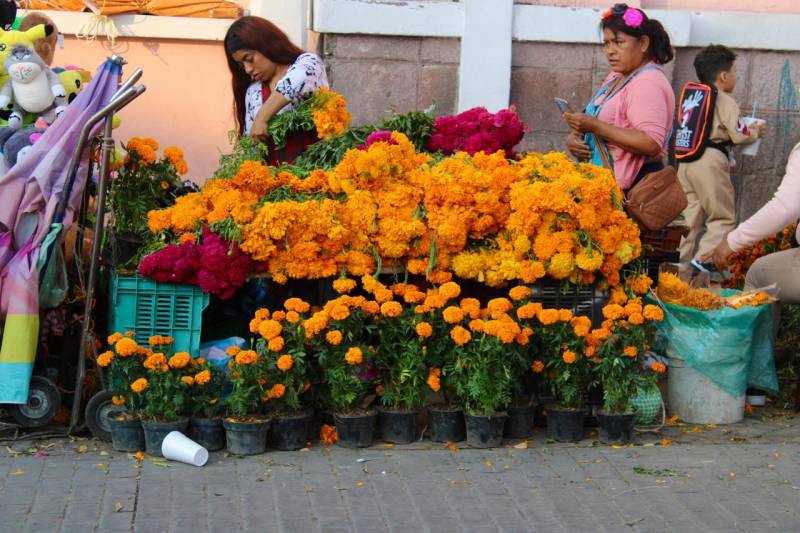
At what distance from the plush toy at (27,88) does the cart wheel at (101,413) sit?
1.87 meters

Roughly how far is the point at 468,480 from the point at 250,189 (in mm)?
1794

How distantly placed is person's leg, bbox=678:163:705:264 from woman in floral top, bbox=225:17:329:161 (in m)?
2.95

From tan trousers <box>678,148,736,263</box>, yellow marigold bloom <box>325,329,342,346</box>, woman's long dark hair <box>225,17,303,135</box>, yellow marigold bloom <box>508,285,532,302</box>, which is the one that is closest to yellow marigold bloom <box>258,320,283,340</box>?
yellow marigold bloom <box>325,329,342,346</box>

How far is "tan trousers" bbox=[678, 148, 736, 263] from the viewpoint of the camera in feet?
27.0

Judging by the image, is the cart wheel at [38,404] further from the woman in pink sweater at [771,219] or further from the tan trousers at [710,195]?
the tan trousers at [710,195]

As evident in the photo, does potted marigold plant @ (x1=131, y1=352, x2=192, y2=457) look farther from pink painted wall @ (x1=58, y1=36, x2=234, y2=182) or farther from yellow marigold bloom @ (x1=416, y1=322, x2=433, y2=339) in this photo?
pink painted wall @ (x1=58, y1=36, x2=234, y2=182)

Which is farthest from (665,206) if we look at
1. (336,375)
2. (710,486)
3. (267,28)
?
(267,28)

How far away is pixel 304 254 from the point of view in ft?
18.2

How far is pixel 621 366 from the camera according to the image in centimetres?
554

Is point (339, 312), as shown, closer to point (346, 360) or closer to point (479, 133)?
point (346, 360)

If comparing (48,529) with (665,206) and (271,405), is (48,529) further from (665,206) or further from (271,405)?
(665,206)

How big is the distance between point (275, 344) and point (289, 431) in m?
0.43

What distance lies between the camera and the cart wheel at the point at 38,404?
548 cm

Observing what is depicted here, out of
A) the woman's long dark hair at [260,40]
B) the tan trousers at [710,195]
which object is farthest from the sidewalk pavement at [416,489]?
the tan trousers at [710,195]
